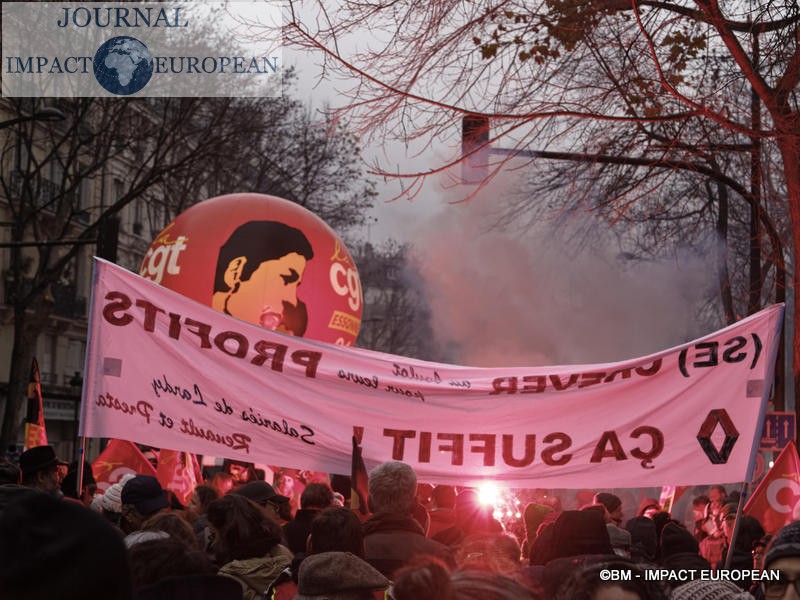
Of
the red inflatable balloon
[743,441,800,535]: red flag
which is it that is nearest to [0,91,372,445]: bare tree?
the red inflatable balloon

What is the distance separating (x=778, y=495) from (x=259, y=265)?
6648 millimetres

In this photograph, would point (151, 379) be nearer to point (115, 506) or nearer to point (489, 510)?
point (115, 506)

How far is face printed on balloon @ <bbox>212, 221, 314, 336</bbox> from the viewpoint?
13008mm

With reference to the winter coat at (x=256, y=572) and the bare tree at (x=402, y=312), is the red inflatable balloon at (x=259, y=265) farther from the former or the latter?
the bare tree at (x=402, y=312)

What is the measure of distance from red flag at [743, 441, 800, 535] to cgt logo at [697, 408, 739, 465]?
2.01 m

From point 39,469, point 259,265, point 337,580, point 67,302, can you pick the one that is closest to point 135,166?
point 67,302

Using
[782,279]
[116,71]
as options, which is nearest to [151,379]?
[782,279]

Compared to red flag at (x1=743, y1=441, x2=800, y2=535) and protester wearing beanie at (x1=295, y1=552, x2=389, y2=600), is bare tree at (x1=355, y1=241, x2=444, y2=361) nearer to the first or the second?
red flag at (x1=743, y1=441, x2=800, y2=535)

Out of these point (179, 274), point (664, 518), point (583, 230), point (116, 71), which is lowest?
point (664, 518)

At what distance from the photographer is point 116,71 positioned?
74.2 feet

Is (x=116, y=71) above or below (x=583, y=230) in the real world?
above

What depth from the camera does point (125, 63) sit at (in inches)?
871

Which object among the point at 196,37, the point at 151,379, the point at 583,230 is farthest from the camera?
the point at 196,37

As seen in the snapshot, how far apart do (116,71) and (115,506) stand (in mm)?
17351
